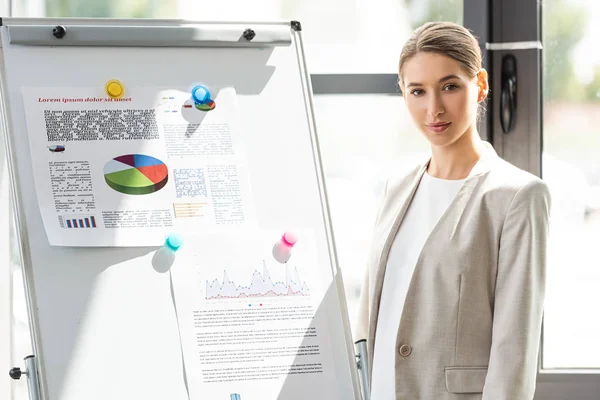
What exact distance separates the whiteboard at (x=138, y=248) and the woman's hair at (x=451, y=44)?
0.81 feet

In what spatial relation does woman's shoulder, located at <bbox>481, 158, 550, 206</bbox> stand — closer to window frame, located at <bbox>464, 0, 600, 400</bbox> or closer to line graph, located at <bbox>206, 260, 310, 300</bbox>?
line graph, located at <bbox>206, 260, 310, 300</bbox>

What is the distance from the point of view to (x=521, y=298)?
149 cm

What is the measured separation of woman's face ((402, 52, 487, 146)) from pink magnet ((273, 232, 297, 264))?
35 cm

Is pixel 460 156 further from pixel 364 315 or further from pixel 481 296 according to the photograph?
pixel 364 315

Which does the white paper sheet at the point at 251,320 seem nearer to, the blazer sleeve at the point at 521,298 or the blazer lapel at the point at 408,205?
the blazer lapel at the point at 408,205

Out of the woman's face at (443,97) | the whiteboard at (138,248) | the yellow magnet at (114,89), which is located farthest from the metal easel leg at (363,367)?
the yellow magnet at (114,89)

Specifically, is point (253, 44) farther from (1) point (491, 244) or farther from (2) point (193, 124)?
(1) point (491, 244)

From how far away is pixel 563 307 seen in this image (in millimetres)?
2166

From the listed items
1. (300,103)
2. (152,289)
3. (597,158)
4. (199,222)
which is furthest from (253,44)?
(597,158)

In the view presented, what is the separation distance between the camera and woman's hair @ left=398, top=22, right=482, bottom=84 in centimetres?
162

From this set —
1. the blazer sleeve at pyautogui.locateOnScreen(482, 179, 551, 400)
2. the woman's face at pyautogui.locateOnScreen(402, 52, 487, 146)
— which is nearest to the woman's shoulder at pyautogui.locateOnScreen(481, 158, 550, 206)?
the blazer sleeve at pyautogui.locateOnScreen(482, 179, 551, 400)

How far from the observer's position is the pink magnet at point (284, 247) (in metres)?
1.54

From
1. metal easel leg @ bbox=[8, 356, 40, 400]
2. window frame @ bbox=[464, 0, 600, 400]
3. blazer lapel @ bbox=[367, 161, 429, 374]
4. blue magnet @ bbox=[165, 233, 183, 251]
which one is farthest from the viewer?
window frame @ bbox=[464, 0, 600, 400]

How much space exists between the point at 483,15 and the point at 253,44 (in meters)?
0.73
